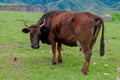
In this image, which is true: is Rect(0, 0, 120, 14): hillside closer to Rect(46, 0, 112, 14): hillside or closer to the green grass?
Rect(46, 0, 112, 14): hillside

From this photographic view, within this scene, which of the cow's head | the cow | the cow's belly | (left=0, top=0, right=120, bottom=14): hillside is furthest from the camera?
(left=0, top=0, right=120, bottom=14): hillside

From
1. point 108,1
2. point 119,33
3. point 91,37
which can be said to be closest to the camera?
point 91,37

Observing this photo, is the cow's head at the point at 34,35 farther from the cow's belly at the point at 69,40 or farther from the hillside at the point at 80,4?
the hillside at the point at 80,4

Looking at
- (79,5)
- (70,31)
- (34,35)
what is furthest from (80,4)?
(70,31)

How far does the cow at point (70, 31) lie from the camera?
1173 centimetres

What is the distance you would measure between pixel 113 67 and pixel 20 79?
3.39 meters

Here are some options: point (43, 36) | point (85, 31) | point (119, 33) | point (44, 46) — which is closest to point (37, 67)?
point (43, 36)

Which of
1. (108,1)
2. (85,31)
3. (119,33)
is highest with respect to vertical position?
(85,31)

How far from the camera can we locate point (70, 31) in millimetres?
12180

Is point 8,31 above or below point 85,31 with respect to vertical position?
below

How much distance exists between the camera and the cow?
11734 millimetres

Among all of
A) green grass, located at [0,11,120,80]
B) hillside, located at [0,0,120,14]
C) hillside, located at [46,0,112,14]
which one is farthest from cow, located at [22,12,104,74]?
hillside, located at [0,0,120,14]

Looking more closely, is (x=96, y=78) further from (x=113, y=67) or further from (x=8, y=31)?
(x=8, y=31)

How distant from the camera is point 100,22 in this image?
12.1m
